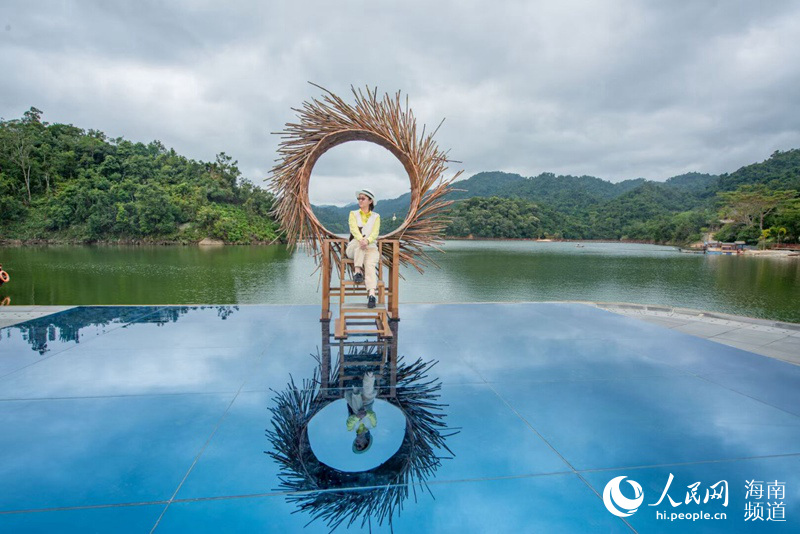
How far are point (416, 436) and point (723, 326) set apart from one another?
4.67m

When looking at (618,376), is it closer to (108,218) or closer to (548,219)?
(108,218)

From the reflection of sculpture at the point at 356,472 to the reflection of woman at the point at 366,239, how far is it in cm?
102

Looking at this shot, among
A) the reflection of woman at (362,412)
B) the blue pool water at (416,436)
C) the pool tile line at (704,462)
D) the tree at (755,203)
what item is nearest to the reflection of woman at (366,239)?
the blue pool water at (416,436)

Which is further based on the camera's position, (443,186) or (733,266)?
(733,266)

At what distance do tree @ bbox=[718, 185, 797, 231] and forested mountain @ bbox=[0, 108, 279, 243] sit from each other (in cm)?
4563

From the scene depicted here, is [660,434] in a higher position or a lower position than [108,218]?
lower

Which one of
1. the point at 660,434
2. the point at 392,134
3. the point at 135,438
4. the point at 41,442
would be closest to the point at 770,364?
the point at 660,434

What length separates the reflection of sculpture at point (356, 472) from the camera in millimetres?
1574

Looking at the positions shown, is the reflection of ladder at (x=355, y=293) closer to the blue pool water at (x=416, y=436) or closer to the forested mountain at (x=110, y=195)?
the blue pool water at (x=416, y=436)

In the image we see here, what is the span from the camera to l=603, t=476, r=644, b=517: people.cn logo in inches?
62.1

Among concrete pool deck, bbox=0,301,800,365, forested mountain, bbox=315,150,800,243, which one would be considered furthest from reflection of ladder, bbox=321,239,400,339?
forested mountain, bbox=315,150,800,243

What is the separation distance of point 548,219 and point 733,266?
37.5 metres

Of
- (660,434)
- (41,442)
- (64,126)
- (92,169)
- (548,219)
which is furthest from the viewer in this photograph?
(548,219)

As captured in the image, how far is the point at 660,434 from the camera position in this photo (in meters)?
2.10
